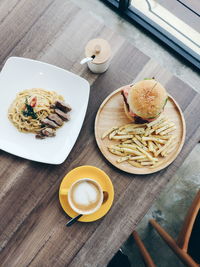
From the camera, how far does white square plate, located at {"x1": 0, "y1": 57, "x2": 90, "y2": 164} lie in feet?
4.93

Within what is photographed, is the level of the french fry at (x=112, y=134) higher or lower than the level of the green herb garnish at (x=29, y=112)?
higher

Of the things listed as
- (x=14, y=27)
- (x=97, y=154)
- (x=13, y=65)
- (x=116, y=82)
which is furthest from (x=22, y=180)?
(x=14, y=27)

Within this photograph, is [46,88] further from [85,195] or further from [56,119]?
[85,195]

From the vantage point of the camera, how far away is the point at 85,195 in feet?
4.76

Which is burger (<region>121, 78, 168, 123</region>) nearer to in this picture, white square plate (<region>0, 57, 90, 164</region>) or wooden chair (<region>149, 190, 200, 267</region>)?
white square plate (<region>0, 57, 90, 164</region>)

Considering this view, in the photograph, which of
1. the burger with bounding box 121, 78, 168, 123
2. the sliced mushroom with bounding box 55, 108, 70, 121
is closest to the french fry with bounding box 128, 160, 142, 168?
the burger with bounding box 121, 78, 168, 123

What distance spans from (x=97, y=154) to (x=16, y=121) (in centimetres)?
45

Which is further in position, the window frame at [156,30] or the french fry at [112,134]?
the window frame at [156,30]

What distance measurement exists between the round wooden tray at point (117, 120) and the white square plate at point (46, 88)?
0.36 feet

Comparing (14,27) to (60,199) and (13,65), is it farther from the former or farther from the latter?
(60,199)

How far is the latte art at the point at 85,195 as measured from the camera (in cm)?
144

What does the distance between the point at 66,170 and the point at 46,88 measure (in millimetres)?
449

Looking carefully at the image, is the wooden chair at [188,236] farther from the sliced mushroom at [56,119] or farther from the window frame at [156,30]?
the window frame at [156,30]

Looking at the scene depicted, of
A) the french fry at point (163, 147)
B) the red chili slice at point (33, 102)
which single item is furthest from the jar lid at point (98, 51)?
the french fry at point (163, 147)
